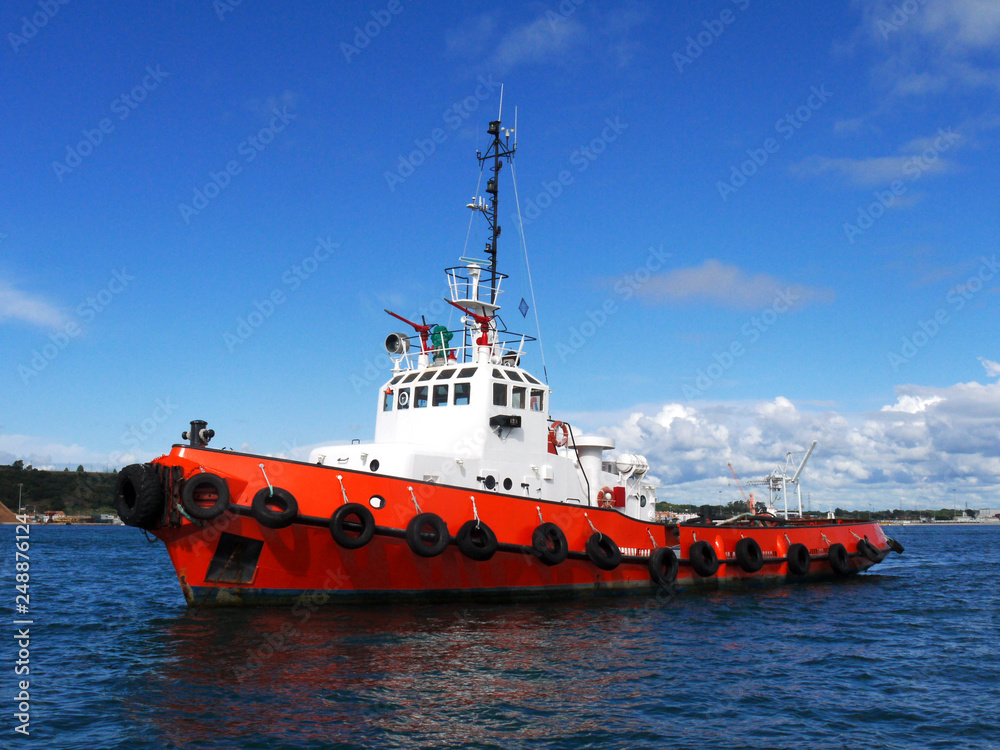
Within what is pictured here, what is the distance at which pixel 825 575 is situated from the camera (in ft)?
66.7

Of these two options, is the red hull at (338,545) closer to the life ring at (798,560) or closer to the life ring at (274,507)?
the life ring at (274,507)

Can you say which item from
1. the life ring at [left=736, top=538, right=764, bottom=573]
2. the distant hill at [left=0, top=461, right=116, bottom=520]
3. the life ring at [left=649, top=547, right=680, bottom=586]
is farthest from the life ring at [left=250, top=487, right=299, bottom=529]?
the distant hill at [left=0, top=461, right=116, bottom=520]

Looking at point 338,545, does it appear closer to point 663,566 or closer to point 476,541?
point 476,541

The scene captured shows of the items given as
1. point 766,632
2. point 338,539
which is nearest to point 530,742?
point 338,539

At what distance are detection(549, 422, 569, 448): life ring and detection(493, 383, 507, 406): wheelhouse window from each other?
179 cm

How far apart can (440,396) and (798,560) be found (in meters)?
10.7

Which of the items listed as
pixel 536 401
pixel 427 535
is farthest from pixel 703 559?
pixel 427 535

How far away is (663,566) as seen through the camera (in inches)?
612

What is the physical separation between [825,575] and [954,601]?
3.40 meters

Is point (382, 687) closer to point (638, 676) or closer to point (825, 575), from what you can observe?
point (638, 676)

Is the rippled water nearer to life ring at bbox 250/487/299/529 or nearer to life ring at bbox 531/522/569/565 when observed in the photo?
life ring at bbox 531/522/569/565

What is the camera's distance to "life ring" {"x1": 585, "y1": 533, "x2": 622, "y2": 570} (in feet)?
45.9

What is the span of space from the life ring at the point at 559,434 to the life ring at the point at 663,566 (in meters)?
3.03

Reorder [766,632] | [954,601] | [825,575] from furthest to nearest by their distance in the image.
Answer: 1. [825,575]
2. [954,601]
3. [766,632]
